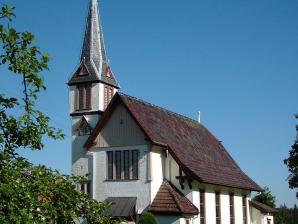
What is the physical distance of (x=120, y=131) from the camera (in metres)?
30.4

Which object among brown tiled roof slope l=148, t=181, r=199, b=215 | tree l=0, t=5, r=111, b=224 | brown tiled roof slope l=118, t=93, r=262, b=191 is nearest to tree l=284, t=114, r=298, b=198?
brown tiled roof slope l=118, t=93, r=262, b=191

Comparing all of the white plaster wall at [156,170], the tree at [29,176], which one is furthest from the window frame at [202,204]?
the tree at [29,176]

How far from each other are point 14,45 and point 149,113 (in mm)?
25227

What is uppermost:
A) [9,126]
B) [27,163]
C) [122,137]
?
[122,137]

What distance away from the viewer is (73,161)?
1273 inches

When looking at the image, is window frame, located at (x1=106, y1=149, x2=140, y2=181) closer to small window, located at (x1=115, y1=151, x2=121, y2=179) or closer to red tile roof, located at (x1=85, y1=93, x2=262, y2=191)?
small window, located at (x1=115, y1=151, x2=121, y2=179)

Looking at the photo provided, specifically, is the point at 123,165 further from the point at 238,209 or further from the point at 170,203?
the point at 238,209

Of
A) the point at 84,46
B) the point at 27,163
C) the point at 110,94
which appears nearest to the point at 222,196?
the point at 110,94

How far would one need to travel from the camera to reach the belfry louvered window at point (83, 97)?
3294 cm

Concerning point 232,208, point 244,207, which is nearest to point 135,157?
point 232,208

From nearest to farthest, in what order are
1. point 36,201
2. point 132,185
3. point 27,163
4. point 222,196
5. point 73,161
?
point 36,201 < point 27,163 < point 132,185 < point 73,161 < point 222,196

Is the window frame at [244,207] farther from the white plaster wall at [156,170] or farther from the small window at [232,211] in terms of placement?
the white plaster wall at [156,170]

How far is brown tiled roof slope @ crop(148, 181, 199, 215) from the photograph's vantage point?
27938mm

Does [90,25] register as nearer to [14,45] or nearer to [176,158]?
[176,158]
